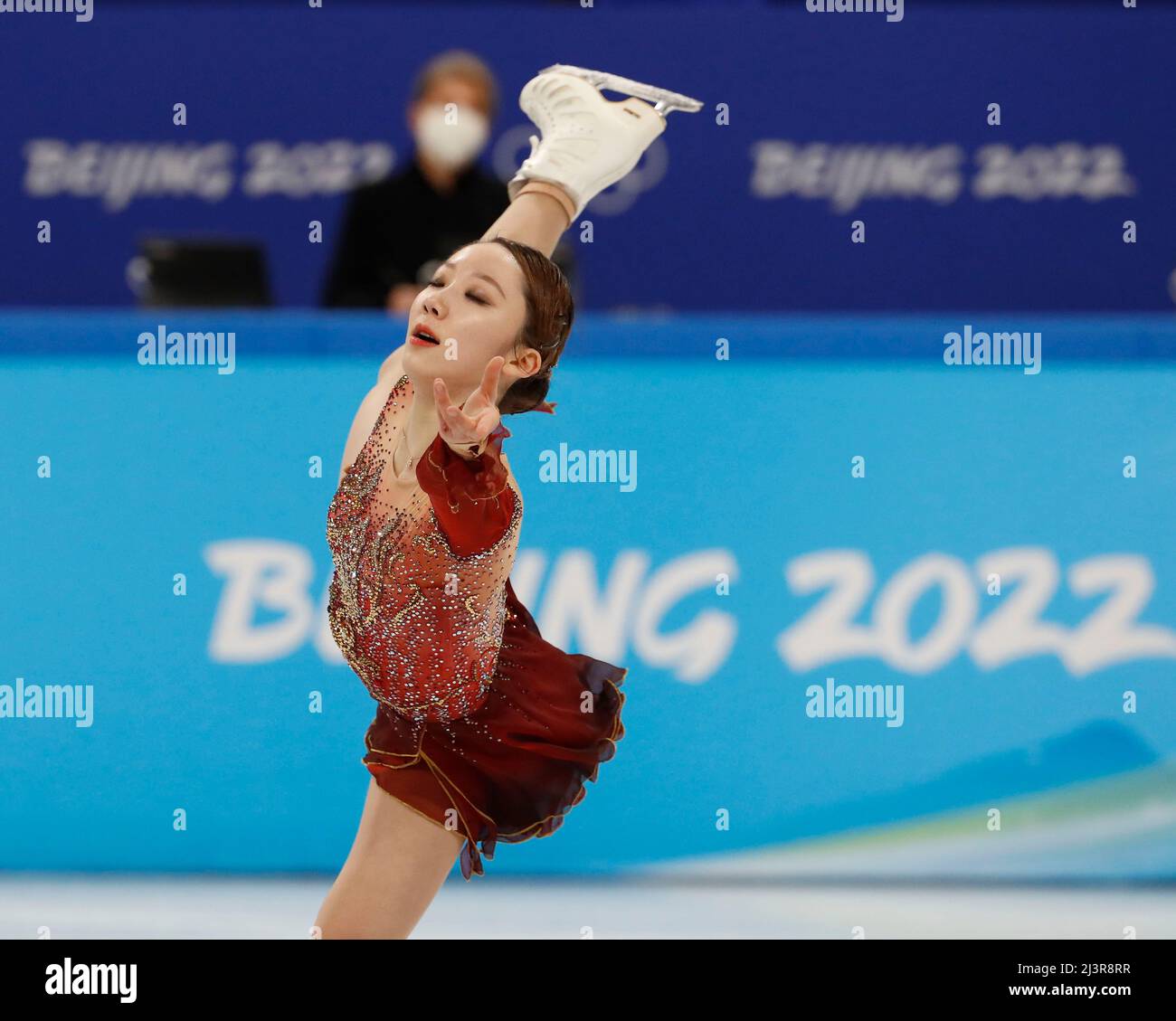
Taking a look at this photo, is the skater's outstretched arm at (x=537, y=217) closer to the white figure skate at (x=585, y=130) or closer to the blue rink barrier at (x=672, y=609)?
the white figure skate at (x=585, y=130)

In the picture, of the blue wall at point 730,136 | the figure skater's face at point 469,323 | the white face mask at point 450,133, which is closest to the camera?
the figure skater's face at point 469,323

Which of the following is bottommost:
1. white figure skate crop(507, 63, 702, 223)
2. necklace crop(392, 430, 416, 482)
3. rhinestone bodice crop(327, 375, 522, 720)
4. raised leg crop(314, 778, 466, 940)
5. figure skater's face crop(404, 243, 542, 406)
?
raised leg crop(314, 778, 466, 940)

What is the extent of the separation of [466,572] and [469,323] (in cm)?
38

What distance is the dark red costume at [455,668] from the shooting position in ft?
8.70

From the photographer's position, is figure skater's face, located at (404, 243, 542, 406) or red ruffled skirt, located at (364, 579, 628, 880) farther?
red ruffled skirt, located at (364, 579, 628, 880)

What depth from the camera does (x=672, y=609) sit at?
4.05 meters

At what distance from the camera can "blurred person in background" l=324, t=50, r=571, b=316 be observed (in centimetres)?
527

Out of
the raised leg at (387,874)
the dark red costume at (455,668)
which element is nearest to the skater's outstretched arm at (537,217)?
the dark red costume at (455,668)

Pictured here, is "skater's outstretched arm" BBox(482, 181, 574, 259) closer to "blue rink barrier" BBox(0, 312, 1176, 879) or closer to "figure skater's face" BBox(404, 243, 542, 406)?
"figure skater's face" BBox(404, 243, 542, 406)

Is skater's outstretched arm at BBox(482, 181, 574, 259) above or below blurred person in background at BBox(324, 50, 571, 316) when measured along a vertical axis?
below

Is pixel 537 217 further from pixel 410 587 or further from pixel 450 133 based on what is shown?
pixel 450 133

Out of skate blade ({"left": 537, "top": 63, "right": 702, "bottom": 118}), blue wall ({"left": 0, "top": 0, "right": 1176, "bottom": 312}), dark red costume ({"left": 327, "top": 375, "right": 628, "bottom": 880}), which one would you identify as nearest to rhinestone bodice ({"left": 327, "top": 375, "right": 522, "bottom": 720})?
dark red costume ({"left": 327, "top": 375, "right": 628, "bottom": 880})

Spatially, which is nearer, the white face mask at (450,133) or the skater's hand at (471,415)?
the skater's hand at (471,415)

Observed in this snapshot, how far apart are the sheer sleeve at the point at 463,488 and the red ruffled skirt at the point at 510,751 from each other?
445 mm
